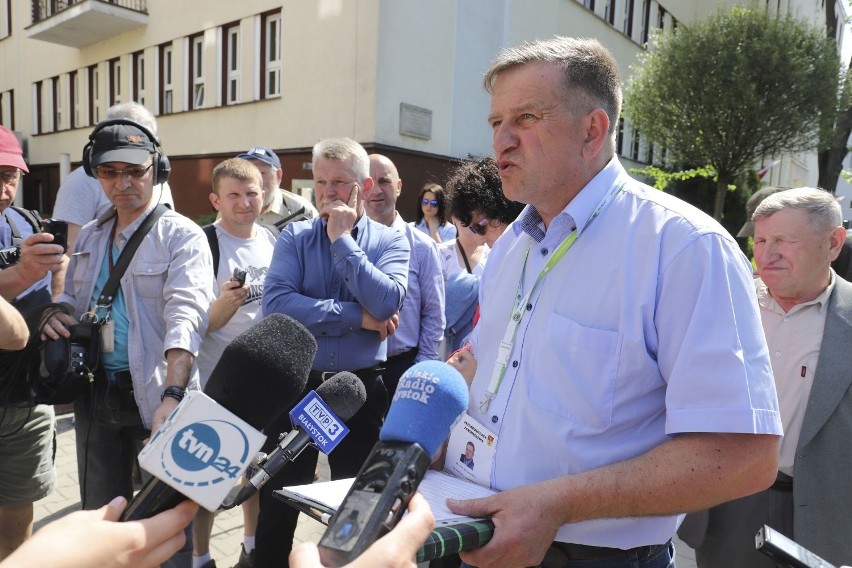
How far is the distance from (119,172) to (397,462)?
2313 mm

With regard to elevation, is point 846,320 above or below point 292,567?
above

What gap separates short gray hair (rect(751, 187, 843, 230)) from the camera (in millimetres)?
2461

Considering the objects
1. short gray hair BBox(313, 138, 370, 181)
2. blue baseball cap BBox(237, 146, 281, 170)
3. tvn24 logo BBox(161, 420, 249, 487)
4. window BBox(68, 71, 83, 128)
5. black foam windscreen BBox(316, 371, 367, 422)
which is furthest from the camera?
window BBox(68, 71, 83, 128)

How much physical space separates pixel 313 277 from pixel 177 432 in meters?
2.09

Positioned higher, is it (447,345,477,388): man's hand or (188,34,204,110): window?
(188,34,204,110): window

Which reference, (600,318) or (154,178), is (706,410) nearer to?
(600,318)

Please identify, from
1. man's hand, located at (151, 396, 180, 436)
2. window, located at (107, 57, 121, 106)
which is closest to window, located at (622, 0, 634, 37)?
window, located at (107, 57, 121, 106)

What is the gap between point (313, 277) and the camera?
10.2 feet

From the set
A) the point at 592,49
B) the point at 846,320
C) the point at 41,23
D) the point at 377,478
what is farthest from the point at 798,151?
the point at 41,23

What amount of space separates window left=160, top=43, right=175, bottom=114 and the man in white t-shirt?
13.8m

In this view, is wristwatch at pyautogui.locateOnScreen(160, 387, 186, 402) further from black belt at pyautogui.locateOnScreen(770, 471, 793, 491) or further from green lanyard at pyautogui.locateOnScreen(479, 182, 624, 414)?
black belt at pyautogui.locateOnScreen(770, 471, 793, 491)

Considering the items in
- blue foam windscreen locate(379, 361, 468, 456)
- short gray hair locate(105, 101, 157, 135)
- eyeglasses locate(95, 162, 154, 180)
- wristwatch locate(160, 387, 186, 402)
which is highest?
short gray hair locate(105, 101, 157, 135)

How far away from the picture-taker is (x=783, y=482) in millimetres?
2391

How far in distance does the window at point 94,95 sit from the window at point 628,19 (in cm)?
1642
